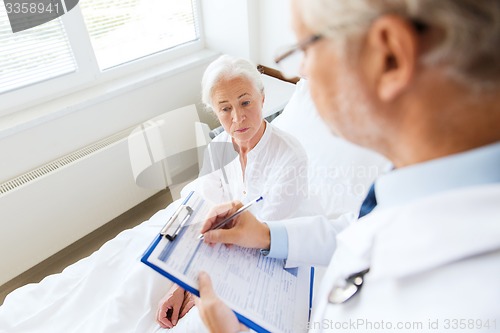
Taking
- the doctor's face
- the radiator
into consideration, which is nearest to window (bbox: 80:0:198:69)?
the radiator

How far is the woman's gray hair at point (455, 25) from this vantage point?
0.31m

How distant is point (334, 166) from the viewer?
1447 mm

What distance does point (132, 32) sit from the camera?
6.94 ft

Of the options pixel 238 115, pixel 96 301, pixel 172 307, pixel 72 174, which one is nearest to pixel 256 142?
pixel 238 115

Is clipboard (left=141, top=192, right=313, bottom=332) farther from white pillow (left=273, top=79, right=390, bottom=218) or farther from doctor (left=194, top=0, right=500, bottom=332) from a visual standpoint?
white pillow (left=273, top=79, right=390, bottom=218)

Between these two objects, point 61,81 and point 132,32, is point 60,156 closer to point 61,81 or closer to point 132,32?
point 61,81

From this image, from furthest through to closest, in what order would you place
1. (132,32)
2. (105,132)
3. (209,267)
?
(132,32) → (105,132) → (209,267)

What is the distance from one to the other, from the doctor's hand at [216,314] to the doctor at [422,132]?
302 millimetres

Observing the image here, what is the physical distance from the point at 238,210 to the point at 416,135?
0.54m

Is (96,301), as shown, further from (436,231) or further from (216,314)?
(436,231)

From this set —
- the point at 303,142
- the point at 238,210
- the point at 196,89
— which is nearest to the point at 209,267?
the point at 238,210

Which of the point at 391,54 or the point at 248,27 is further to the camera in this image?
the point at 248,27

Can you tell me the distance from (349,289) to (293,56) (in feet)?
1.33

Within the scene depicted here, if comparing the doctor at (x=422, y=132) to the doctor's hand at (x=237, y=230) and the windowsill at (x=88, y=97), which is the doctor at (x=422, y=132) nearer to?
the doctor's hand at (x=237, y=230)
